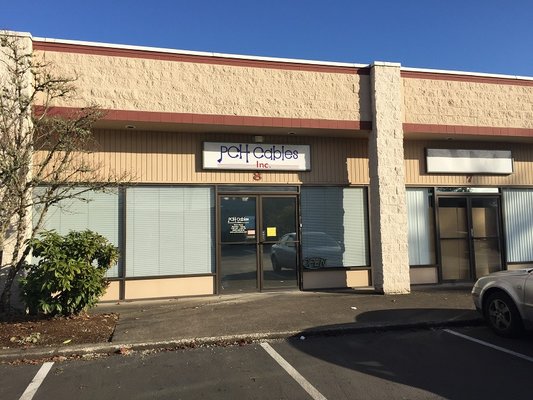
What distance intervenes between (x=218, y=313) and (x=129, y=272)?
2.70m

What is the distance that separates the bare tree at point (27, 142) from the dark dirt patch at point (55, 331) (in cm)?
91

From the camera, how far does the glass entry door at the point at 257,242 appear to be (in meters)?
10.9

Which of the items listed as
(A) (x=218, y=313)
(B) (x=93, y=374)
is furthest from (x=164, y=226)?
(B) (x=93, y=374)

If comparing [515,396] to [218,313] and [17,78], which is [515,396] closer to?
[218,313]

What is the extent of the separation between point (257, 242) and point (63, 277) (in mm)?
4631

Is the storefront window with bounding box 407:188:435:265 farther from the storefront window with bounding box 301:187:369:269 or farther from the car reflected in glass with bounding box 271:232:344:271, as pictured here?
the car reflected in glass with bounding box 271:232:344:271

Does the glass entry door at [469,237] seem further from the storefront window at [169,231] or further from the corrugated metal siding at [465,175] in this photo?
the storefront window at [169,231]

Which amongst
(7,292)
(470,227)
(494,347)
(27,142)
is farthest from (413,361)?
(470,227)

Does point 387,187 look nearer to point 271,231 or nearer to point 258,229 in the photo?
point 271,231

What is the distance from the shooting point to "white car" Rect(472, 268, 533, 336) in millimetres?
6762

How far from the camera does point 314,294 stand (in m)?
10.8

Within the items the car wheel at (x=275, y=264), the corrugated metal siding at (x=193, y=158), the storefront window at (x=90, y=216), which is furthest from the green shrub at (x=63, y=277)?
the car wheel at (x=275, y=264)

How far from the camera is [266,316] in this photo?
27.5 ft

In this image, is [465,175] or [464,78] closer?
[464,78]
